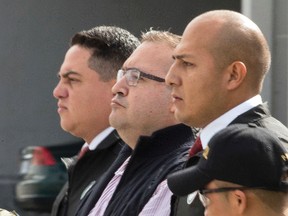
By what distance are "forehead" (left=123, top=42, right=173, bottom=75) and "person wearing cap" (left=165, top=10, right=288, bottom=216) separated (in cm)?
66

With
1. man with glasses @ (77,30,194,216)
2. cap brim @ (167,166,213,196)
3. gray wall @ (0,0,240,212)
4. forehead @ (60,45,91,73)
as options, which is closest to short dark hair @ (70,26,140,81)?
forehead @ (60,45,91,73)

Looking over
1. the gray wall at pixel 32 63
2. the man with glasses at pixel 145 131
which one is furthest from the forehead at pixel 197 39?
the gray wall at pixel 32 63

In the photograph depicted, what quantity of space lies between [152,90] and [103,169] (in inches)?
28.8

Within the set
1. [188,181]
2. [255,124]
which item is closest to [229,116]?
[255,124]

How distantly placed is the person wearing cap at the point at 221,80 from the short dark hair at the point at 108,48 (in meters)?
1.37

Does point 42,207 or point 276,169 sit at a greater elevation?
point 276,169

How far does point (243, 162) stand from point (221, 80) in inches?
26.7

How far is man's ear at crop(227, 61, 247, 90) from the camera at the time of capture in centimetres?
329

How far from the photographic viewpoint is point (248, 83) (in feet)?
10.9

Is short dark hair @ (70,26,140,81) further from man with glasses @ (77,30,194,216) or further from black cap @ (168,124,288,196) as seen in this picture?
black cap @ (168,124,288,196)

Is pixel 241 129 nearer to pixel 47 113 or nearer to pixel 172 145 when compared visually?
pixel 172 145

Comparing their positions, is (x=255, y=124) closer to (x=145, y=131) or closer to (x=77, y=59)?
(x=145, y=131)

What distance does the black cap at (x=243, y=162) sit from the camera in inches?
105

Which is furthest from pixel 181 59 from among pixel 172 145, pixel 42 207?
pixel 42 207
